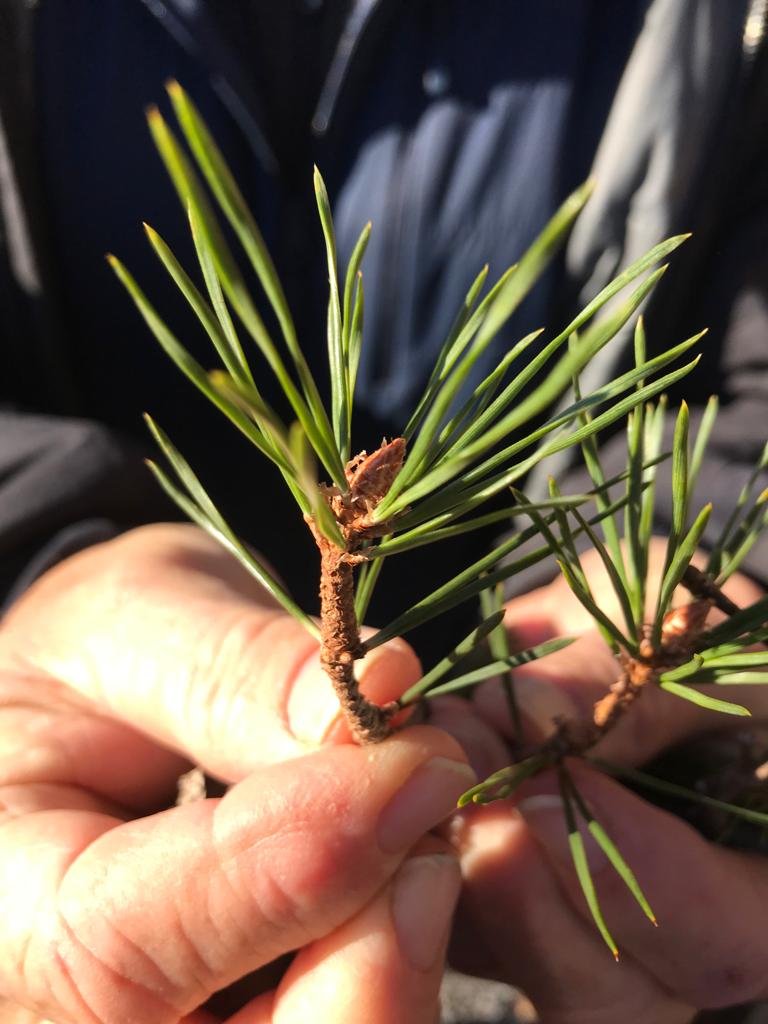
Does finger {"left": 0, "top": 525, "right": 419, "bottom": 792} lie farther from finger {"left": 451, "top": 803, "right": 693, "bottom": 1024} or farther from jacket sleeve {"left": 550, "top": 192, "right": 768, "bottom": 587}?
jacket sleeve {"left": 550, "top": 192, "right": 768, "bottom": 587}

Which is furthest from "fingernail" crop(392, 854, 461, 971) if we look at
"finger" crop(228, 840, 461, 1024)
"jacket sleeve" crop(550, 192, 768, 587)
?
"jacket sleeve" crop(550, 192, 768, 587)

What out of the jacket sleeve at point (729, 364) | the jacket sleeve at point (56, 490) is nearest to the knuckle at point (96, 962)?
the jacket sleeve at point (56, 490)

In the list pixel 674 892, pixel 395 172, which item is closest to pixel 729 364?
pixel 395 172

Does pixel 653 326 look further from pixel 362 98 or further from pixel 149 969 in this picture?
pixel 149 969

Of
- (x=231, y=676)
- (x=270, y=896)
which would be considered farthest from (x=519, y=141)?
(x=270, y=896)

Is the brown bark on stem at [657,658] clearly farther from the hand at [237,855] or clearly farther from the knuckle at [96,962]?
the knuckle at [96,962]

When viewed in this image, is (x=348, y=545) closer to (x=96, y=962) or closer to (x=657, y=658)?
(x=657, y=658)
